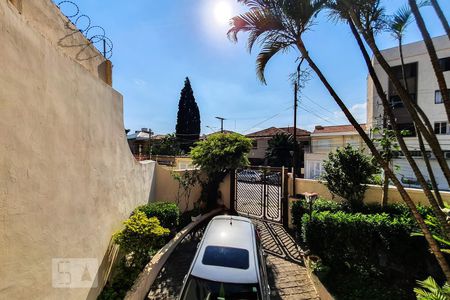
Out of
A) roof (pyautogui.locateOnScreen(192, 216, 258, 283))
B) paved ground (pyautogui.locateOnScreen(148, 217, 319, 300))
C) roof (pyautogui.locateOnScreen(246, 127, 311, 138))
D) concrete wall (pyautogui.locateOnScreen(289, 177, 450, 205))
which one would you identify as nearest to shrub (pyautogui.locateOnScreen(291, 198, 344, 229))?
concrete wall (pyautogui.locateOnScreen(289, 177, 450, 205))

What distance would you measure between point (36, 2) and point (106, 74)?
2.81 metres

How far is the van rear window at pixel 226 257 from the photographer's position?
482cm

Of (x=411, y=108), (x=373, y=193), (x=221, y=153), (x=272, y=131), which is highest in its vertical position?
(x=272, y=131)

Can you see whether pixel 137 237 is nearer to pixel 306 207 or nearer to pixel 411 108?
pixel 306 207

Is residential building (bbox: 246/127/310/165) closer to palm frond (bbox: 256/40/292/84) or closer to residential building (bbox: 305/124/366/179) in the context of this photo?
residential building (bbox: 305/124/366/179)

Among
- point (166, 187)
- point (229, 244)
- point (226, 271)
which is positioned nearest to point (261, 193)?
point (166, 187)

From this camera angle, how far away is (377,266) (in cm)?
681

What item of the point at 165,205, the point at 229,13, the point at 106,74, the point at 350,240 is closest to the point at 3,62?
the point at 229,13

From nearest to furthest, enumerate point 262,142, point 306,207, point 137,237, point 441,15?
point 441,15
point 137,237
point 306,207
point 262,142

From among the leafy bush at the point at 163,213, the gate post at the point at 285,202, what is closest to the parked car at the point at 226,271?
the leafy bush at the point at 163,213

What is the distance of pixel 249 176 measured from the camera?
13.7 meters

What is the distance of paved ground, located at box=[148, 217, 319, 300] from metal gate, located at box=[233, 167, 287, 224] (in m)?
1.98

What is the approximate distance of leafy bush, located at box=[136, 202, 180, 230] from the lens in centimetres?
809

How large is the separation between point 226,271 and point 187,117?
1359 inches
